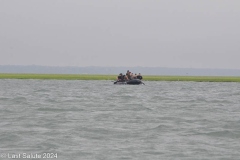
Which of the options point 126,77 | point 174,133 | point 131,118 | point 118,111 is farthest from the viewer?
point 126,77

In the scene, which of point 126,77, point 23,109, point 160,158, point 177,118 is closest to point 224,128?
point 177,118

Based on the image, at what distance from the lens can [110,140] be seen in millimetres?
21734

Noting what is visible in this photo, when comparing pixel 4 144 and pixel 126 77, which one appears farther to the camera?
pixel 126 77

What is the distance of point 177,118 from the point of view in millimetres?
30312

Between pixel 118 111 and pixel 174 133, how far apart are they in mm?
10784

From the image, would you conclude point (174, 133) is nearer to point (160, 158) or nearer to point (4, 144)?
point (160, 158)

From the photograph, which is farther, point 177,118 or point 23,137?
point 177,118

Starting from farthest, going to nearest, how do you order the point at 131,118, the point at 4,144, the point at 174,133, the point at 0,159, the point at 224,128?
the point at 131,118 → the point at 224,128 → the point at 174,133 → the point at 4,144 → the point at 0,159

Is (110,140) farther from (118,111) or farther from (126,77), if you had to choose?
(126,77)

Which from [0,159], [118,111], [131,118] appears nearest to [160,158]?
[0,159]

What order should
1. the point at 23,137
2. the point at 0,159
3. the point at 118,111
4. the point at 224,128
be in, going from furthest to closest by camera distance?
1. the point at 118,111
2. the point at 224,128
3. the point at 23,137
4. the point at 0,159

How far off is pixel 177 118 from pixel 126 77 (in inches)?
1718

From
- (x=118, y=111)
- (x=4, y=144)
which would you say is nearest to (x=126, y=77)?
(x=118, y=111)

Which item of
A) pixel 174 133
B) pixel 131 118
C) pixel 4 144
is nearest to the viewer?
pixel 4 144
